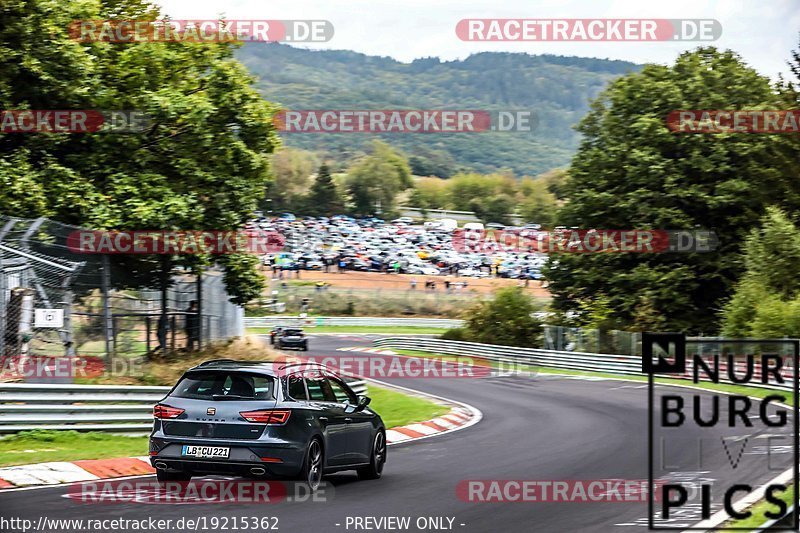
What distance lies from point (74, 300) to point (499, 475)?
9303mm

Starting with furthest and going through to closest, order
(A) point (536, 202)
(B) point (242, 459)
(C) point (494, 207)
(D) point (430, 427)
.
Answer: (C) point (494, 207)
(A) point (536, 202)
(D) point (430, 427)
(B) point (242, 459)

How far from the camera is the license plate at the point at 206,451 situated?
35.7ft

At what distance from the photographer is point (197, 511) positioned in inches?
390

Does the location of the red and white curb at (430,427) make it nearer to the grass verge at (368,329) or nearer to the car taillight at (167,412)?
the car taillight at (167,412)

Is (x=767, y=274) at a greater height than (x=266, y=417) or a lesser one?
greater

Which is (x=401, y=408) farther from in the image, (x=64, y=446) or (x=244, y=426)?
(x=244, y=426)

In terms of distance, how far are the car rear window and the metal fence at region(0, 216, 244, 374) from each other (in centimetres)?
620

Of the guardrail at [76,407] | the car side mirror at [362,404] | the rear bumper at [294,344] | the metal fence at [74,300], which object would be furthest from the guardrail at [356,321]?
the car side mirror at [362,404]

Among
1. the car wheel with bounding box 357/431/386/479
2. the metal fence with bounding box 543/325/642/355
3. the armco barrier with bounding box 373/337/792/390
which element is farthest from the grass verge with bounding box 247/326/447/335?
the car wheel with bounding box 357/431/386/479

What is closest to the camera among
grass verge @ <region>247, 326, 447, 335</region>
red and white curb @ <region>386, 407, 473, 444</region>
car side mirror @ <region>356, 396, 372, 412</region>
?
car side mirror @ <region>356, 396, 372, 412</region>

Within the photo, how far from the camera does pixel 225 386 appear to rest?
11.4 meters

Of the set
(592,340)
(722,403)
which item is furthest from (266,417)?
(592,340)

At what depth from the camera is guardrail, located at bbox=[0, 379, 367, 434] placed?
16109 mm

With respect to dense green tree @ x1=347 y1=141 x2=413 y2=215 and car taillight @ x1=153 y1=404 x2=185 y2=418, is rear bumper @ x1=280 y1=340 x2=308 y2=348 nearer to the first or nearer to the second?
car taillight @ x1=153 y1=404 x2=185 y2=418
